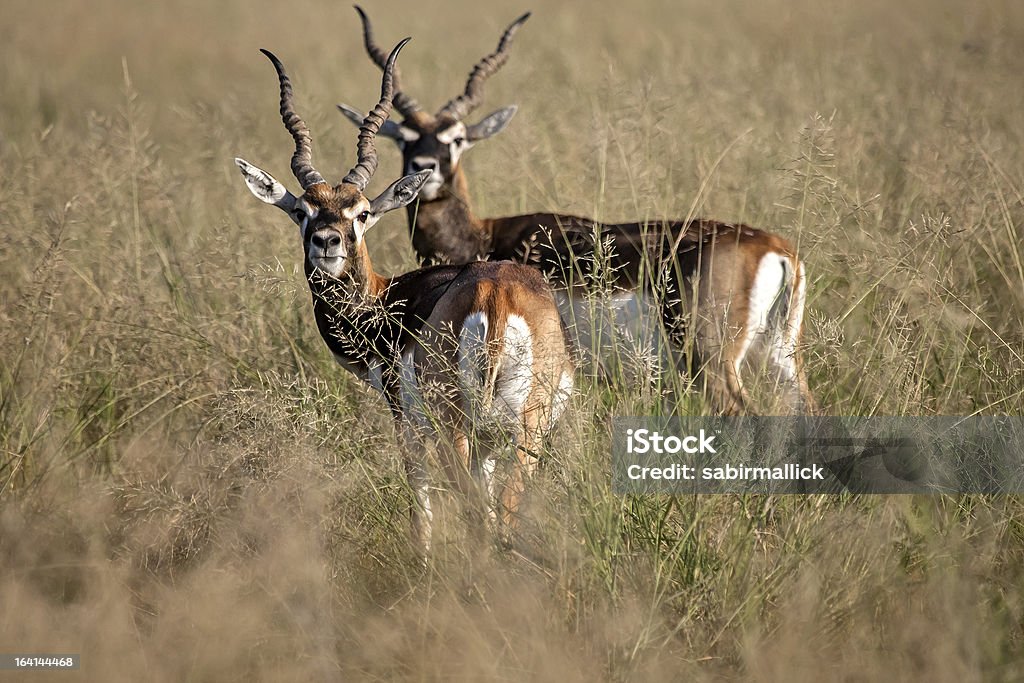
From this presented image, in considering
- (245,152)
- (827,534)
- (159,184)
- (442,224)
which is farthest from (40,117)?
(827,534)

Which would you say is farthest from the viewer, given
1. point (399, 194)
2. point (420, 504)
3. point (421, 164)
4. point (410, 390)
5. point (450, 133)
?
point (450, 133)

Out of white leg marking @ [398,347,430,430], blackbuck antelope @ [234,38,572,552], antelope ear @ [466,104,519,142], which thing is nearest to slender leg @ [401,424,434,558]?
blackbuck antelope @ [234,38,572,552]

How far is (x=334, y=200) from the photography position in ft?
15.9

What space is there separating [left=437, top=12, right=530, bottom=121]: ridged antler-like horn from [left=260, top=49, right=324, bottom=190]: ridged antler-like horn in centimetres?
176

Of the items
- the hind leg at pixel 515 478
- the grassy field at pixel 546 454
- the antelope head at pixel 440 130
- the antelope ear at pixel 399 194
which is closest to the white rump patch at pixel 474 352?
the hind leg at pixel 515 478

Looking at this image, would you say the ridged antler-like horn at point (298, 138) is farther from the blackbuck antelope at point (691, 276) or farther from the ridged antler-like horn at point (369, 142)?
the blackbuck antelope at point (691, 276)

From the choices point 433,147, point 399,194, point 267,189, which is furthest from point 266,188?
point 433,147

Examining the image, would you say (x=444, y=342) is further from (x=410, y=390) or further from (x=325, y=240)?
(x=325, y=240)

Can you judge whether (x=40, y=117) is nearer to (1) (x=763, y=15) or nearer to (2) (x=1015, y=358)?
(1) (x=763, y=15)

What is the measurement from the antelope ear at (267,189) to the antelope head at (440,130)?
4.94 feet

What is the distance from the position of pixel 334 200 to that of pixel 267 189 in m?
0.53

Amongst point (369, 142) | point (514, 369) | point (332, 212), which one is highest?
point (369, 142)

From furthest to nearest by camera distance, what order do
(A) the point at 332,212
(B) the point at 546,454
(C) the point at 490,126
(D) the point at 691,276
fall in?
(C) the point at 490,126 < (D) the point at 691,276 < (A) the point at 332,212 < (B) the point at 546,454

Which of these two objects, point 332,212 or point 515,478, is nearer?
point 515,478
